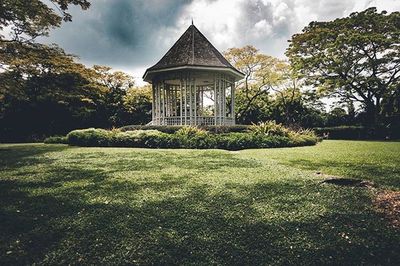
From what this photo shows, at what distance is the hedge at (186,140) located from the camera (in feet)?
44.2

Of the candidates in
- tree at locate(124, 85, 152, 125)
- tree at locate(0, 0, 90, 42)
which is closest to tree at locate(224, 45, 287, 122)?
tree at locate(124, 85, 152, 125)

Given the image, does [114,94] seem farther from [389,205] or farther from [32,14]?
[389,205]

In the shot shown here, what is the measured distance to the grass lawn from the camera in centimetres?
322

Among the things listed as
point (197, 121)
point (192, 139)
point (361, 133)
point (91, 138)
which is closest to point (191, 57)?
point (197, 121)

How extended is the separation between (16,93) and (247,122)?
22783mm

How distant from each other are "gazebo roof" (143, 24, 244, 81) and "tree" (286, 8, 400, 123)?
8.65 m

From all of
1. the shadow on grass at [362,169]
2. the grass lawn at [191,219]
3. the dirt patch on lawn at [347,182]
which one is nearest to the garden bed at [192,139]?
the shadow on grass at [362,169]

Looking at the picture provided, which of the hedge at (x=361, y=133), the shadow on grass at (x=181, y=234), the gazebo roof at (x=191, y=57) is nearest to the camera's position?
the shadow on grass at (x=181, y=234)

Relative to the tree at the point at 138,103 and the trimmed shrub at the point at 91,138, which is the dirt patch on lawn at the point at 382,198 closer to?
the trimmed shrub at the point at 91,138

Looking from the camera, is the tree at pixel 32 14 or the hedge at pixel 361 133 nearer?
the tree at pixel 32 14

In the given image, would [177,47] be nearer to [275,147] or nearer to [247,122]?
[275,147]

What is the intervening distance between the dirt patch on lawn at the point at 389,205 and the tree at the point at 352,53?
804 inches

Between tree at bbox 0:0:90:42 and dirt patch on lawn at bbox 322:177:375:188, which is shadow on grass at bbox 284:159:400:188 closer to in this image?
dirt patch on lawn at bbox 322:177:375:188

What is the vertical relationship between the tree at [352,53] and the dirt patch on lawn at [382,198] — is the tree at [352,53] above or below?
above
